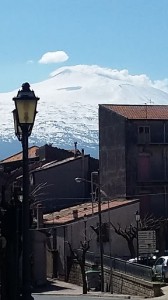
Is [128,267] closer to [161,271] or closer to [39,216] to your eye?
[161,271]

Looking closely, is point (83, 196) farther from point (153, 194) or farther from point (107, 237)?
point (107, 237)

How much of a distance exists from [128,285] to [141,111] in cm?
3384

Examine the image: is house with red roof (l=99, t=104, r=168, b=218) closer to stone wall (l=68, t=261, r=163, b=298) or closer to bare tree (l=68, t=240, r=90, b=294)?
bare tree (l=68, t=240, r=90, b=294)

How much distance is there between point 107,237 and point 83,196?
49.4 ft

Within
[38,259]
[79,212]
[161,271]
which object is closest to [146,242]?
[38,259]

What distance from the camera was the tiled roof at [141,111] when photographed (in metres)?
67.8

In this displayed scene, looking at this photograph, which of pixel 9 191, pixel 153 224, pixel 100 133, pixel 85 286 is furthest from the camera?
pixel 100 133

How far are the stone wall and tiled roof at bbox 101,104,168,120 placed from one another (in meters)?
20.4

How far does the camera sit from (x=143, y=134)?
65.8 metres

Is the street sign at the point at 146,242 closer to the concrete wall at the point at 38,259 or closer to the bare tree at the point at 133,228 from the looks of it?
the bare tree at the point at 133,228

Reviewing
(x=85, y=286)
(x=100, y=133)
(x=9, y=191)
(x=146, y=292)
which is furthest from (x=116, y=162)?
(x=9, y=191)

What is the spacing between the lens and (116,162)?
6731cm

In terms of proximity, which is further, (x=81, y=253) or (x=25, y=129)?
(x=81, y=253)

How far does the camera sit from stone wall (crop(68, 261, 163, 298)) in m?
32.9
